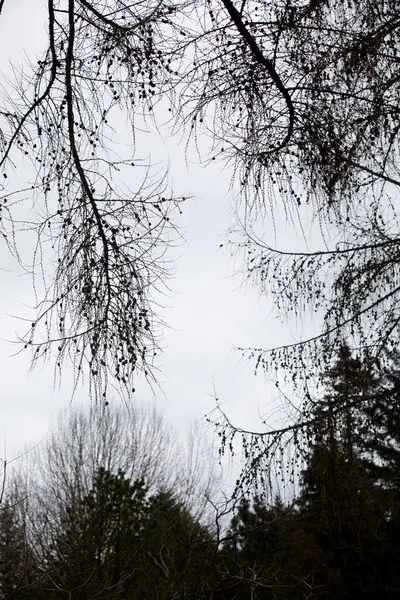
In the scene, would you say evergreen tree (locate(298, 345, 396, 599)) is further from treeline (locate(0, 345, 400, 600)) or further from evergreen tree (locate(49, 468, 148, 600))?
→ evergreen tree (locate(49, 468, 148, 600))

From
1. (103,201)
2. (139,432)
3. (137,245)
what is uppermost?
(139,432)

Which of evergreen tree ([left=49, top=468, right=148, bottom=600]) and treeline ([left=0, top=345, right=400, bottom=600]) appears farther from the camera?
evergreen tree ([left=49, top=468, right=148, bottom=600])

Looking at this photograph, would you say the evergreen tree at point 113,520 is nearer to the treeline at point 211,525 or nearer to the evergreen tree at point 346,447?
the treeline at point 211,525

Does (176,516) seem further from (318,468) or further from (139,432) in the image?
(318,468)

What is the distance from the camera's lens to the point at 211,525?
49.4 ft

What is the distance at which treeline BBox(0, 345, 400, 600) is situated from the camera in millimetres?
3283

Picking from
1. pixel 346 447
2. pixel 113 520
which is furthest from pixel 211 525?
pixel 346 447

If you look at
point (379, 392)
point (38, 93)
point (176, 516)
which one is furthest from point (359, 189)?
point (176, 516)

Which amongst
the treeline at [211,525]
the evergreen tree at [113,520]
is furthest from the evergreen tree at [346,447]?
the evergreen tree at [113,520]

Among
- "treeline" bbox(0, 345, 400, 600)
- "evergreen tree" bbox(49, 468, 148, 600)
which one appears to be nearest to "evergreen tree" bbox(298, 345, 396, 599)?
"treeline" bbox(0, 345, 400, 600)

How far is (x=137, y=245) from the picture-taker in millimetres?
2596

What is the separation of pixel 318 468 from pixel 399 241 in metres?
1.13

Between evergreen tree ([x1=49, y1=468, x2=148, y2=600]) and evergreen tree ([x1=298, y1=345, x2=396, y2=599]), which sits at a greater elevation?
evergreen tree ([x1=49, y1=468, x2=148, y2=600])

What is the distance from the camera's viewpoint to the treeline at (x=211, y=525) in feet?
10.8
